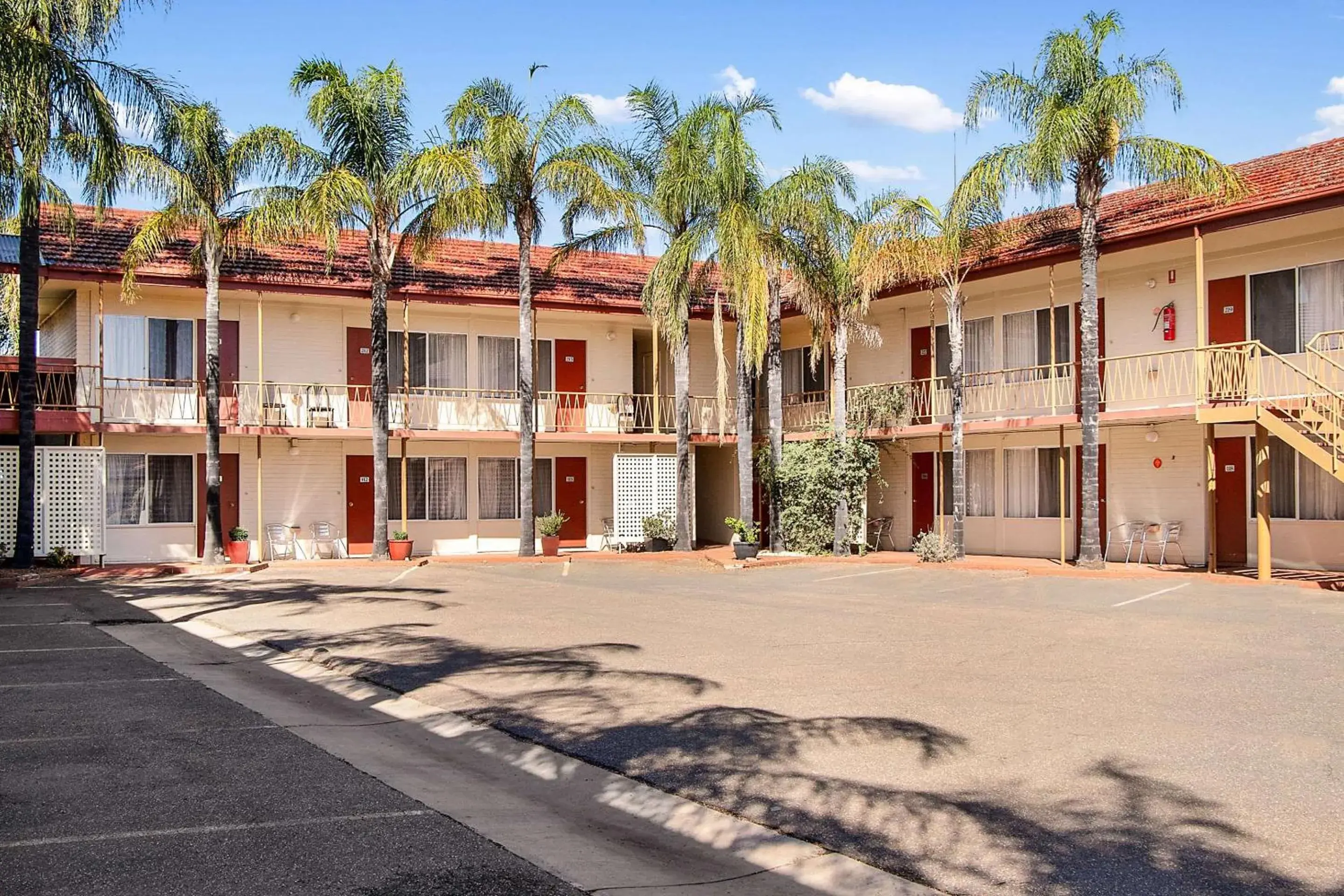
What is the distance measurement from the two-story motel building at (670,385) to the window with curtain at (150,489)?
42 millimetres

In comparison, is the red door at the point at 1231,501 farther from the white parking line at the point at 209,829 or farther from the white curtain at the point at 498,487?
the white parking line at the point at 209,829

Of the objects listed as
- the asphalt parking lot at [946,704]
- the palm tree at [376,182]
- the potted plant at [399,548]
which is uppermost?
the palm tree at [376,182]

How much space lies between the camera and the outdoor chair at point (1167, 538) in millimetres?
21266

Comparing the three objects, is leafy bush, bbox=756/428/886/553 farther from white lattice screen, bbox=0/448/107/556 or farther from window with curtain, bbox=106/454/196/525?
white lattice screen, bbox=0/448/107/556

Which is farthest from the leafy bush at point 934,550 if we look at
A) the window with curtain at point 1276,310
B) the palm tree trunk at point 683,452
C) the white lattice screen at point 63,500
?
the white lattice screen at point 63,500

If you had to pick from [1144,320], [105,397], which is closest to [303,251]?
[105,397]

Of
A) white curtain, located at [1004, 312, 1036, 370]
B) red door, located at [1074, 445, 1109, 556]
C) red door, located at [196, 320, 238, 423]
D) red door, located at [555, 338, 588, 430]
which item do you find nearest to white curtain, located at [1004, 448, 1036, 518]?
red door, located at [1074, 445, 1109, 556]

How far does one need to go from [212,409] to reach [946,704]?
18.0m

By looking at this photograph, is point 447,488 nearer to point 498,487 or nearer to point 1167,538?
point 498,487

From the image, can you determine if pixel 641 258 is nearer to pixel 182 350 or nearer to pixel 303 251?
pixel 303 251

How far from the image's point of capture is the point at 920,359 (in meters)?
26.9

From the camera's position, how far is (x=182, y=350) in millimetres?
25250

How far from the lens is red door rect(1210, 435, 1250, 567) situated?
20750 millimetres

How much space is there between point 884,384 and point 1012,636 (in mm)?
14053
